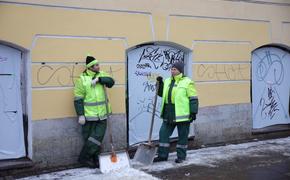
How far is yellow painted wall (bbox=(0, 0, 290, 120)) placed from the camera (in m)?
6.82

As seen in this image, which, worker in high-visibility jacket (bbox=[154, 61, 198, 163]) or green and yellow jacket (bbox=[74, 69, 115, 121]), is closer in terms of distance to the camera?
green and yellow jacket (bbox=[74, 69, 115, 121])

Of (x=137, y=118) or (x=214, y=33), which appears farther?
(x=214, y=33)

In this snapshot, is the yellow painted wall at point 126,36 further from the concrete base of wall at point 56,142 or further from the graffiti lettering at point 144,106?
the graffiti lettering at point 144,106

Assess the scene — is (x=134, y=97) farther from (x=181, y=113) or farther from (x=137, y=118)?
(x=181, y=113)

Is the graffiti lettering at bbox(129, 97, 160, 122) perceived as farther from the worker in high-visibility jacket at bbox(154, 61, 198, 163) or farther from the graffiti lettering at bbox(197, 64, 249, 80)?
the graffiti lettering at bbox(197, 64, 249, 80)

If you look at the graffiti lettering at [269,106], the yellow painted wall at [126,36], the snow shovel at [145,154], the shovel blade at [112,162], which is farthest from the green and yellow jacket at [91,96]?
the graffiti lettering at [269,106]

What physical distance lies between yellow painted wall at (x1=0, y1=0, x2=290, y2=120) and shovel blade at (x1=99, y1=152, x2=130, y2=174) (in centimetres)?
90

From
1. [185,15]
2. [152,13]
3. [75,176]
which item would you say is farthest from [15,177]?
[185,15]

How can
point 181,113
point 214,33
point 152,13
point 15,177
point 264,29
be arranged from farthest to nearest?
point 264,29 → point 214,33 → point 152,13 → point 181,113 → point 15,177

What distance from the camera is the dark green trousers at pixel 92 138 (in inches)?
277

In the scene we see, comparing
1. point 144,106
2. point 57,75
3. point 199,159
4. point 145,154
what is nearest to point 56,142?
point 57,75

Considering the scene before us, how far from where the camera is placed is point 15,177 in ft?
21.9

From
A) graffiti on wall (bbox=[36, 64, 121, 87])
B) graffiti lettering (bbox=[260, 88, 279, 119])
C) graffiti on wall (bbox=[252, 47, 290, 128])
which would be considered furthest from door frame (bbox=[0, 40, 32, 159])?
graffiti lettering (bbox=[260, 88, 279, 119])

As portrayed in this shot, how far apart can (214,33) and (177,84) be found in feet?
6.81
